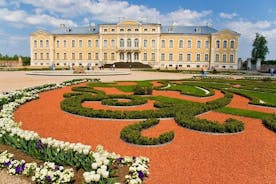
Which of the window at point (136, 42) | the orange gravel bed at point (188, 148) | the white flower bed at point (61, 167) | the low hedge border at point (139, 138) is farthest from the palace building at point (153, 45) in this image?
the white flower bed at point (61, 167)

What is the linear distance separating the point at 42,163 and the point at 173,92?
34.3ft

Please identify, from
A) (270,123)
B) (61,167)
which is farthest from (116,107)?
(61,167)

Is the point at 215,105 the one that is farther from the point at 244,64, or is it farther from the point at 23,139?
the point at 244,64

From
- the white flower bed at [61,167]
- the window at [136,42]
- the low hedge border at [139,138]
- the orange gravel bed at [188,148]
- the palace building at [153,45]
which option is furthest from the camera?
the window at [136,42]

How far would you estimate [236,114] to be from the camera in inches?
350

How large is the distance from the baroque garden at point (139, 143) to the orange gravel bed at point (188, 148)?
0.6 inches

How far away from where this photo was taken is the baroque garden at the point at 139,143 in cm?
414

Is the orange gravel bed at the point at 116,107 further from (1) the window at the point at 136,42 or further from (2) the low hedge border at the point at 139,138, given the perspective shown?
(1) the window at the point at 136,42

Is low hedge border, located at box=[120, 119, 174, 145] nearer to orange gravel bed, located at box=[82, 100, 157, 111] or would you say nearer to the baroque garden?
the baroque garden

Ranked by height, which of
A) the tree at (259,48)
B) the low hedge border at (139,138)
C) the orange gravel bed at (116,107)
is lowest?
the low hedge border at (139,138)

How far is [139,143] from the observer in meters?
5.69

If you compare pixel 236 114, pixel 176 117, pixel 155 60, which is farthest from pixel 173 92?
pixel 155 60

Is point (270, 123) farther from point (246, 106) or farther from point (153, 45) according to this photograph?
point (153, 45)

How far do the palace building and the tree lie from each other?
147 inches
